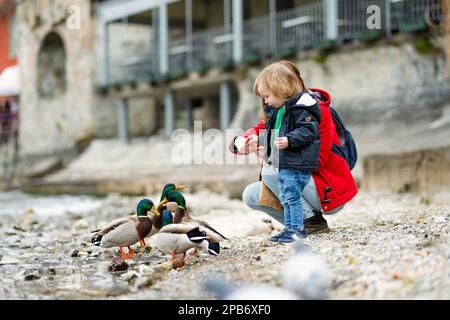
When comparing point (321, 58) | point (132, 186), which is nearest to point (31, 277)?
point (132, 186)

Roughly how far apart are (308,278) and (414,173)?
7.24 meters

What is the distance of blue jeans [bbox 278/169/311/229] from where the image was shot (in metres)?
4.41

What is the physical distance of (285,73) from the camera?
4.39m

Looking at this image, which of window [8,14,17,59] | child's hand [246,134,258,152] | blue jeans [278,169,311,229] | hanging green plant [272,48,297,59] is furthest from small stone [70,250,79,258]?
window [8,14,17,59]

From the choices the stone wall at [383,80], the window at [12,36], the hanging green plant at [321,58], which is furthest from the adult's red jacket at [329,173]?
the window at [12,36]

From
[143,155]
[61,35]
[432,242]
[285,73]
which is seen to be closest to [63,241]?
[285,73]

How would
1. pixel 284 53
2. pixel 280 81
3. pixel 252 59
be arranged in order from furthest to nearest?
pixel 252 59 < pixel 284 53 < pixel 280 81

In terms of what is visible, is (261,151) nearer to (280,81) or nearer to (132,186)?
(280,81)

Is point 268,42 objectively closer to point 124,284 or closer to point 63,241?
point 63,241

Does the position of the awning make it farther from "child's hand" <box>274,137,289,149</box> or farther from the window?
"child's hand" <box>274,137,289,149</box>

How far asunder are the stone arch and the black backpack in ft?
70.5

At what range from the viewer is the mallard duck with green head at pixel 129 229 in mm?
4438

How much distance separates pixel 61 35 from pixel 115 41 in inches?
96.0

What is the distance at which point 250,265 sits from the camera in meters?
3.93
